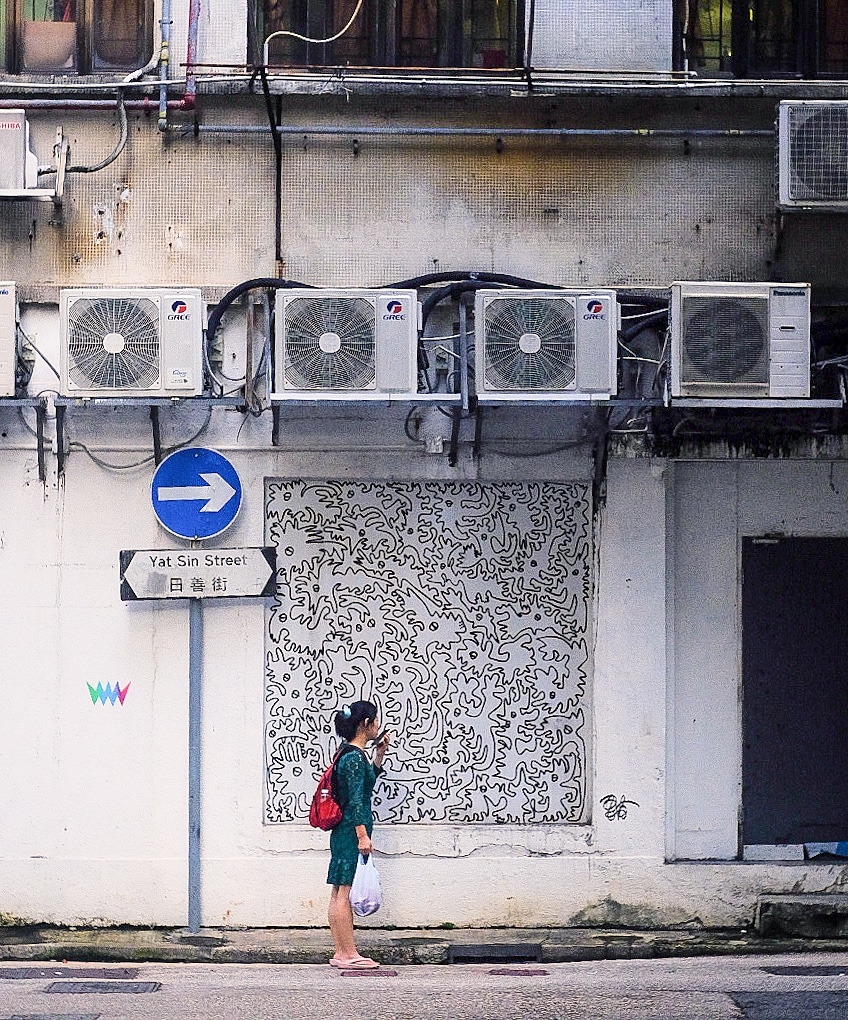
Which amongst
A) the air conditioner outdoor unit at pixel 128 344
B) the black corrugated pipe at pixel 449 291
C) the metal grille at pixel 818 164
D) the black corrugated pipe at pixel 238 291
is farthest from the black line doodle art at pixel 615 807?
the metal grille at pixel 818 164

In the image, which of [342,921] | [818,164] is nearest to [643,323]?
[818,164]

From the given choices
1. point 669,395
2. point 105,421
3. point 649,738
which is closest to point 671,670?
point 649,738

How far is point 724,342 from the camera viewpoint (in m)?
9.71

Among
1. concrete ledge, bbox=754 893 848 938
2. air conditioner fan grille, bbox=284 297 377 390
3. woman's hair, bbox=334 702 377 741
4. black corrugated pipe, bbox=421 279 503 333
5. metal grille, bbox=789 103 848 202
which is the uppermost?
metal grille, bbox=789 103 848 202

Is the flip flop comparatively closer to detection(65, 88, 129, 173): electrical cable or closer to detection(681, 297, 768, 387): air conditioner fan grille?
detection(681, 297, 768, 387): air conditioner fan grille

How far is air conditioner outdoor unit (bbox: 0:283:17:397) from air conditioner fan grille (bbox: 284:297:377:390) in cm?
181

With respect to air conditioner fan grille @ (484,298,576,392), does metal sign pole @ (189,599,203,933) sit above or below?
below

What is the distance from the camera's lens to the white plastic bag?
930 cm

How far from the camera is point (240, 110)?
10.4 metres

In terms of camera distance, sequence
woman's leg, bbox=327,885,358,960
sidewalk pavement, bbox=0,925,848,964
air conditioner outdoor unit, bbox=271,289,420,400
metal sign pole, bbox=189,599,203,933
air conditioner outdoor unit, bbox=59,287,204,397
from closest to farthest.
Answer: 1. woman's leg, bbox=327,885,358,960
2. air conditioner outdoor unit, bbox=271,289,420,400
3. air conditioner outdoor unit, bbox=59,287,204,397
4. sidewalk pavement, bbox=0,925,848,964
5. metal sign pole, bbox=189,599,203,933

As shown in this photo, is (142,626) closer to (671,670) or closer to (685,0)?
(671,670)

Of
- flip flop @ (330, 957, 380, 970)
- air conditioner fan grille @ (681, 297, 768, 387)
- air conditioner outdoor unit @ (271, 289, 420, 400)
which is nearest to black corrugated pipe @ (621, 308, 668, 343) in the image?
air conditioner fan grille @ (681, 297, 768, 387)

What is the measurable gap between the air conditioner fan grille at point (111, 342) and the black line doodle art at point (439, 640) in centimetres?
134

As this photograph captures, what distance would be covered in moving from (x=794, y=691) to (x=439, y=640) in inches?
98.0
